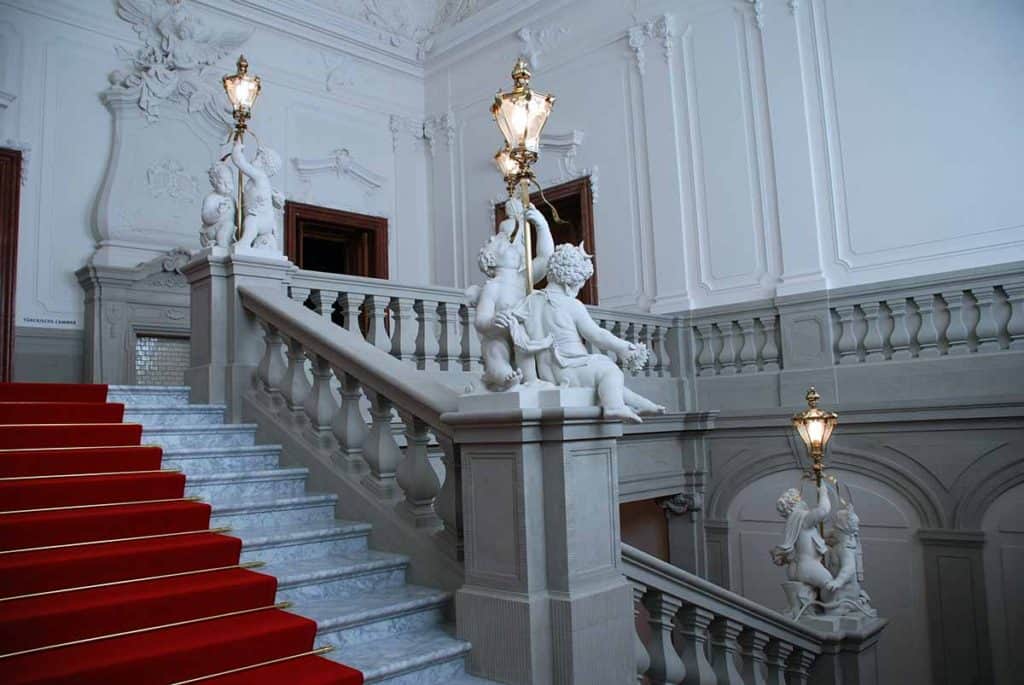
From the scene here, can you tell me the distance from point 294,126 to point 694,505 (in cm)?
689

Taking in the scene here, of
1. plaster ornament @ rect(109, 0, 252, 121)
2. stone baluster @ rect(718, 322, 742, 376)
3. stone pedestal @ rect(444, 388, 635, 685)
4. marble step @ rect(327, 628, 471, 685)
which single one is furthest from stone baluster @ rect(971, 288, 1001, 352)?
plaster ornament @ rect(109, 0, 252, 121)

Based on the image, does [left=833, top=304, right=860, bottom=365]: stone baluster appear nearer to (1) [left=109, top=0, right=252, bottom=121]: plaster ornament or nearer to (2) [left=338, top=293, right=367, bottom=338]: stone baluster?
(2) [left=338, top=293, right=367, bottom=338]: stone baluster

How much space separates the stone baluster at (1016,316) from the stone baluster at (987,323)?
11 centimetres

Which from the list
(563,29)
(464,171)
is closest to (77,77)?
(464,171)

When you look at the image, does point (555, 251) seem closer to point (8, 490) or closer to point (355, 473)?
point (355, 473)

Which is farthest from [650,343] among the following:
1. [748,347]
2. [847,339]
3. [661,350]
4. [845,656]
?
[845,656]

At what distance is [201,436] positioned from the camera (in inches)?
195

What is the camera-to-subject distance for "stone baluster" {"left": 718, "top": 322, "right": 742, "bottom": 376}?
8719 mm

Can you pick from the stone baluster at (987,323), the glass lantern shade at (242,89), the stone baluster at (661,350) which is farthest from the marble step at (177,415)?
the stone baluster at (987,323)

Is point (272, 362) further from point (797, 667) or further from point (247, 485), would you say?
point (797, 667)

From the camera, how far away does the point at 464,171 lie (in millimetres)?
12141

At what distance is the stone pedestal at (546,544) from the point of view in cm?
329

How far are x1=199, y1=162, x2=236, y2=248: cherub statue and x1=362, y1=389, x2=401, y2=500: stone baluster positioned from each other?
6.87ft

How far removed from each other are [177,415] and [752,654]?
12.3 feet
